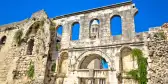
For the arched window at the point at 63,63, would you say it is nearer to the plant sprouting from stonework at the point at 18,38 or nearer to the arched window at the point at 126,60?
the plant sprouting from stonework at the point at 18,38

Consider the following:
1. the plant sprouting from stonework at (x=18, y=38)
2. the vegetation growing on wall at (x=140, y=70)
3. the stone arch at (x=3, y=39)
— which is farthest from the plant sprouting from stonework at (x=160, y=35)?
the stone arch at (x=3, y=39)

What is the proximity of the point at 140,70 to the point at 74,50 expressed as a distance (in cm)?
578

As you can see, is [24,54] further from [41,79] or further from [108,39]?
[108,39]

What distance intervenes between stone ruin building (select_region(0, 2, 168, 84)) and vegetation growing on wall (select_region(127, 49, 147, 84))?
369mm

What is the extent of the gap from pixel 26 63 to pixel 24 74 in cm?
88

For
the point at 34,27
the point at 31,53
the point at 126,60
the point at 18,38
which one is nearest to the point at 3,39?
the point at 18,38

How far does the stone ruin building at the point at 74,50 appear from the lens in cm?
1289

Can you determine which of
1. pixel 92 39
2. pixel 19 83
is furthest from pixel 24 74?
pixel 92 39

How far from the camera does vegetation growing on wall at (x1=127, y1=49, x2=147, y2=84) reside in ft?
38.7

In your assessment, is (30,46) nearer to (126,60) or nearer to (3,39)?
(3,39)

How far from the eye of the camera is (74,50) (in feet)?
49.4

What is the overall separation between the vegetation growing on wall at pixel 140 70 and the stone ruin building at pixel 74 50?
369 mm

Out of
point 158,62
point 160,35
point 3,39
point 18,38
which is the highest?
point 3,39

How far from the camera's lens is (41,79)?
41.0 ft
